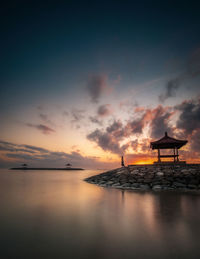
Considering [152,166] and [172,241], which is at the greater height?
[152,166]

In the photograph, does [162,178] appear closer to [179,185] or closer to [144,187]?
[179,185]

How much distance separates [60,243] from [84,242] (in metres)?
0.46

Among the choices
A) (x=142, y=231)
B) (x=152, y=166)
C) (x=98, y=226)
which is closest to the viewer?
(x=142, y=231)

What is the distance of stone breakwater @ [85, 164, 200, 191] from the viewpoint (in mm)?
10280

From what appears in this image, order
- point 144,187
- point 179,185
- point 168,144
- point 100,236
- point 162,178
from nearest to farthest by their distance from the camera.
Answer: point 100,236 < point 179,185 < point 144,187 < point 162,178 < point 168,144

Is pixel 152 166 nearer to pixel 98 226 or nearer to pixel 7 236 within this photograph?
pixel 98 226

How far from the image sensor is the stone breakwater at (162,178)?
33.7 ft

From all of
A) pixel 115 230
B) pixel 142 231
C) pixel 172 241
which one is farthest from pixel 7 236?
pixel 172 241

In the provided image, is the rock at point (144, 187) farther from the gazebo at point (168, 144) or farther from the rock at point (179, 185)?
the gazebo at point (168, 144)

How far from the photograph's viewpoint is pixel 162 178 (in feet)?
37.3

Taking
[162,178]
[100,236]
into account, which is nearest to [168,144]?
[162,178]

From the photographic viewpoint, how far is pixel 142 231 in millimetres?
3273

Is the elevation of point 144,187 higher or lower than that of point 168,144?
lower

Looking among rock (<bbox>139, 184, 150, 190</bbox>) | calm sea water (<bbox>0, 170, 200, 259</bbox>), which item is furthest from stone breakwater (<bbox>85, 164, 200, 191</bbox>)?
calm sea water (<bbox>0, 170, 200, 259</bbox>)
